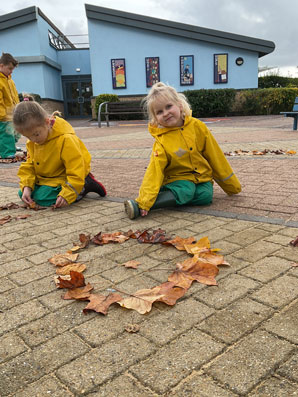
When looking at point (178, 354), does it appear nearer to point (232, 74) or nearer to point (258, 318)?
point (258, 318)

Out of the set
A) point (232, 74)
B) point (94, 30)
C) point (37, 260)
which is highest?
point (94, 30)

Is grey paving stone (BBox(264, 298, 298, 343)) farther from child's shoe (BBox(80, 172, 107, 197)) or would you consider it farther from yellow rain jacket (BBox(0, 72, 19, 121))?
yellow rain jacket (BBox(0, 72, 19, 121))

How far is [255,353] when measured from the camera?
4.57 feet

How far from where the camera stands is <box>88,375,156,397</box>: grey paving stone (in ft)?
4.06

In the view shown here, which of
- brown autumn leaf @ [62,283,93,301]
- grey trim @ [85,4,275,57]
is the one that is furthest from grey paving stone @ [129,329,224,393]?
grey trim @ [85,4,275,57]

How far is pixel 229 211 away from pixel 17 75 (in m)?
22.4

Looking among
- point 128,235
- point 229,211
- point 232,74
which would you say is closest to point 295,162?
point 229,211

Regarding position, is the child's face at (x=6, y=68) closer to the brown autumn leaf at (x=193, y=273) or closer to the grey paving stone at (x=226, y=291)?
the brown autumn leaf at (x=193, y=273)

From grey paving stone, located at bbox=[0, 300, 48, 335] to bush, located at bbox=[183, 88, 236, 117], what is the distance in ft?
62.8

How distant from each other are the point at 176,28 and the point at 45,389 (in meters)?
22.7

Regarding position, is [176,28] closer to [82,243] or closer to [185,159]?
[185,159]

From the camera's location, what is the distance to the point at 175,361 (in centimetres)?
138

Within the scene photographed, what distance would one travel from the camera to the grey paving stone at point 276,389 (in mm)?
1202

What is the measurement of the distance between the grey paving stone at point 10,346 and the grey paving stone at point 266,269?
46.6 inches
